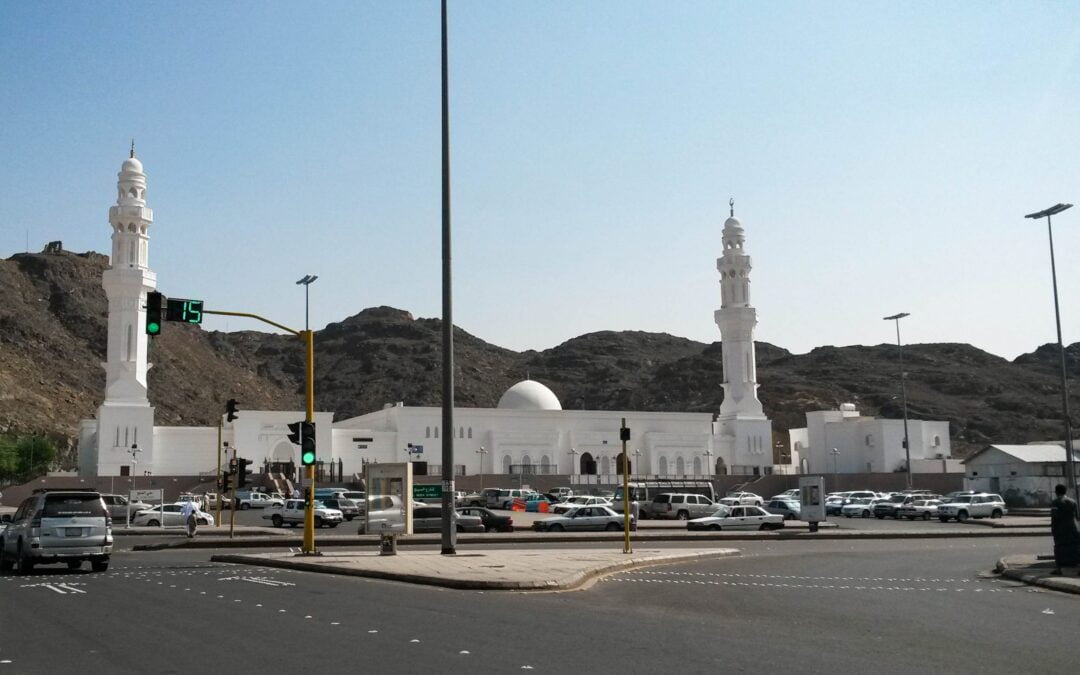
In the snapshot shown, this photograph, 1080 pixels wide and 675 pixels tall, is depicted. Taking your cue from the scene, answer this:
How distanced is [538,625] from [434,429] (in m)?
65.8

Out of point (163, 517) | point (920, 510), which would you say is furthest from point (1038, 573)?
point (163, 517)

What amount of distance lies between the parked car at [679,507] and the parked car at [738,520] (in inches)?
312

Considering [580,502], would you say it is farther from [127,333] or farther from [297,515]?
[127,333]

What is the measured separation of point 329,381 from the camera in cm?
19112

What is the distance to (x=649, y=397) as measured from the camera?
618ft

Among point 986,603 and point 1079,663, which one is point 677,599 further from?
point 1079,663

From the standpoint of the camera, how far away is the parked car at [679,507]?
4716 centimetres

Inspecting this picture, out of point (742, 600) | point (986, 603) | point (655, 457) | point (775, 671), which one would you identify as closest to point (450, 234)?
point (742, 600)

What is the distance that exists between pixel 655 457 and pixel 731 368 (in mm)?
9941

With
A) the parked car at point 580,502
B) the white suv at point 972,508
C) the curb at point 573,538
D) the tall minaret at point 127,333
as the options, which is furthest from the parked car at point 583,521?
the tall minaret at point 127,333

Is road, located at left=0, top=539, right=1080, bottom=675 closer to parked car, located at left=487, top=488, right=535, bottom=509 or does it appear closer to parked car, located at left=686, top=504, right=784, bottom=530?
parked car, located at left=686, top=504, right=784, bottom=530

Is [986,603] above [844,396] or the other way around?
the other way around

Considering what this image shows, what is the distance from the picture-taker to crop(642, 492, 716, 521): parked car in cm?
4716

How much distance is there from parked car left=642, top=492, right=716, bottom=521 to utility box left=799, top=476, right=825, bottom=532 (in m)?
8.56
